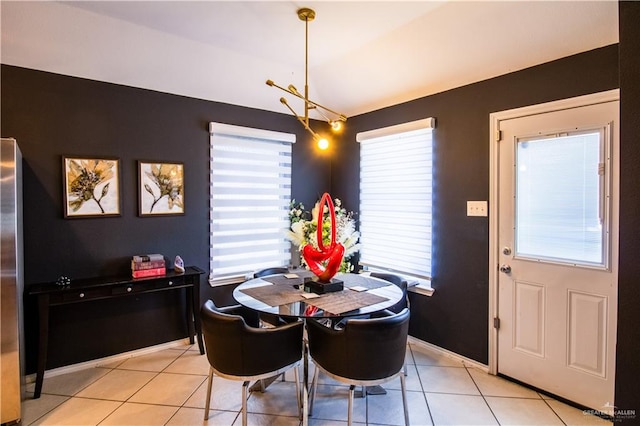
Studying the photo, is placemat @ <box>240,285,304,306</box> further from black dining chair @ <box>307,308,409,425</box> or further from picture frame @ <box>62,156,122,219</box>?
picture frame @ <box>62,156,122,219</box>

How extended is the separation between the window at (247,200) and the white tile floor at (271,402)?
3.91ft

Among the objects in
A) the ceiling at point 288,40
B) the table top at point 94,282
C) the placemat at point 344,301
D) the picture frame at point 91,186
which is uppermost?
the ceiling at point 288,40

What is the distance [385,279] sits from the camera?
299 centimetres

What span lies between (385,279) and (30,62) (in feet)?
11.0

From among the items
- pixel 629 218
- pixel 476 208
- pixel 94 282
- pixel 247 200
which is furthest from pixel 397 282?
pixel 94 282

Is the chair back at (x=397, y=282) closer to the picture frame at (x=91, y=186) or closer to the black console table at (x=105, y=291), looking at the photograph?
the black console table at (x=105, y=291)

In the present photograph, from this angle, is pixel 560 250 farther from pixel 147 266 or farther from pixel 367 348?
pixel 147 266

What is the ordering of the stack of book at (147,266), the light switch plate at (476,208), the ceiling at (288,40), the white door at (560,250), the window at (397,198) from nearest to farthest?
the white door at (560,250)
the ceiling at (288,40)
the light switch plate at (476,208)
the stack of book at (147,266)
the window at (397,198)

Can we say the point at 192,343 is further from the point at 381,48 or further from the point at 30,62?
the point at 381,48

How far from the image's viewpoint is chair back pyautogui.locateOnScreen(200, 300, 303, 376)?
75.6 inches

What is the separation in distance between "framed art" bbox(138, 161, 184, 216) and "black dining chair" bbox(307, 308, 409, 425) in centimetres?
213

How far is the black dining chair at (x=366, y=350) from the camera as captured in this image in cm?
187

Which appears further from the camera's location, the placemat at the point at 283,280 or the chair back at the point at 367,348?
the placemat at the point at 283,280

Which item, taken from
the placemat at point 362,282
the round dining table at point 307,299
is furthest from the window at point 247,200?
the placemat at point 362,282
